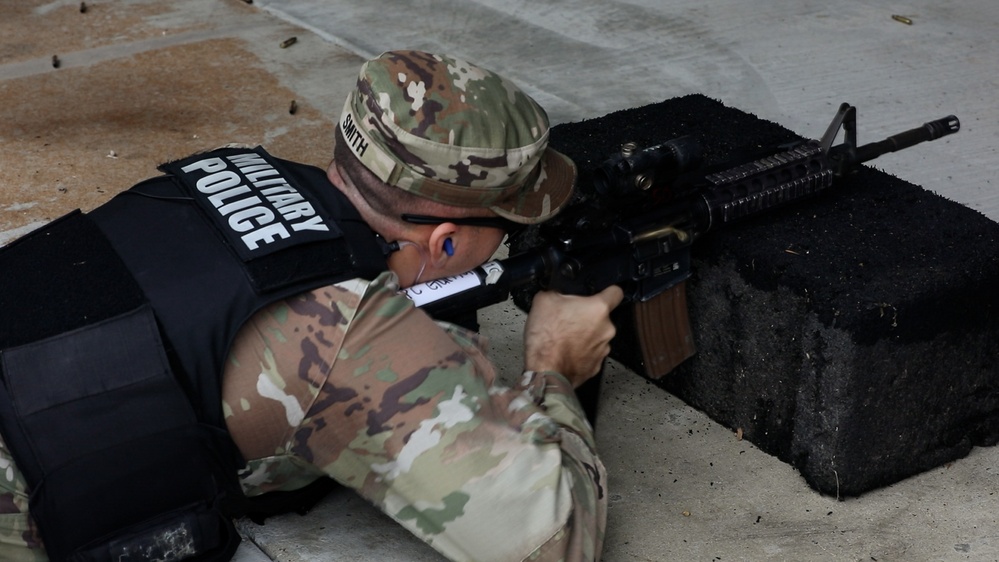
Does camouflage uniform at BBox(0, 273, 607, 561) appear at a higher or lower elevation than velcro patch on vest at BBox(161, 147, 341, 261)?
lower

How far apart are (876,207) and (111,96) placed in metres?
3.98

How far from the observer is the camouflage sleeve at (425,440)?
226 centimetres

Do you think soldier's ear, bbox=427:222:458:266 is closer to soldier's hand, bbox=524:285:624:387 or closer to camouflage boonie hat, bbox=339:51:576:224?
camouflage boonie hat, bbox=339:51:576:224

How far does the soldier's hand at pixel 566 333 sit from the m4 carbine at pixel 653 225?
0.09 metres

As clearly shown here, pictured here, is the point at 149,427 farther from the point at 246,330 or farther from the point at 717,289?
the point at 717,289

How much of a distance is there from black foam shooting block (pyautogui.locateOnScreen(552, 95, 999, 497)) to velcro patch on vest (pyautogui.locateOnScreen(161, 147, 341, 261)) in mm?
1219

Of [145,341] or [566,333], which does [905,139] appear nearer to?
[566,333]

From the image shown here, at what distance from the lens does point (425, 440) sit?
226cm

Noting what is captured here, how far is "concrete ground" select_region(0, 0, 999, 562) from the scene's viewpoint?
2908 millimetres

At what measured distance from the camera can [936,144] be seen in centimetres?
518

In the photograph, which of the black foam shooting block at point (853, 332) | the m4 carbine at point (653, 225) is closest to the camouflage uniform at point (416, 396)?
the m4 carbine at point (653, 225)

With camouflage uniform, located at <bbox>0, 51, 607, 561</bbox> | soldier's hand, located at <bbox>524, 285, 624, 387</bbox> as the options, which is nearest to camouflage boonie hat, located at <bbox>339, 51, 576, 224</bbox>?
camouflage uniform, located at <bbox>0, 51, 607, 561</bbox>

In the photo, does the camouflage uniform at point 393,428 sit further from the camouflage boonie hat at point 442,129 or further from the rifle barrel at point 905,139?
the rifle barrel at point 905,139

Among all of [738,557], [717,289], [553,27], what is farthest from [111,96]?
[738,557]
